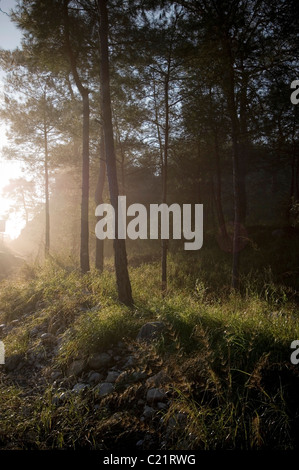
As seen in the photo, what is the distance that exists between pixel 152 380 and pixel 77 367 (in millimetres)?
1291

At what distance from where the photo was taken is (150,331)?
390cm

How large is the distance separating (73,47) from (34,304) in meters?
8.47

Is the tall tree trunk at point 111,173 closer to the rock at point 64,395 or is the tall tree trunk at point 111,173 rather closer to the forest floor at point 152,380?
the forest floor at point 152,380

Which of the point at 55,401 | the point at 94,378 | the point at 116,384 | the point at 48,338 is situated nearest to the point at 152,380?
the point at 116,384

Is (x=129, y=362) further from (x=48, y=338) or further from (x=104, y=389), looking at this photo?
(x=48, y=338)

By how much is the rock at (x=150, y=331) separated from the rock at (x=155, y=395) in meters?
0.85

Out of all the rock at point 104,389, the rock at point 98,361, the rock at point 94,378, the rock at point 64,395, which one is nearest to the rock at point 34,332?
the rock at point 98,361

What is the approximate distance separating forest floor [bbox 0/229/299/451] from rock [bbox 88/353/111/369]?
14 mm

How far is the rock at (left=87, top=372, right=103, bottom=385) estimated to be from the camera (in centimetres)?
335

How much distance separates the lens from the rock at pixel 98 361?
3630 mm

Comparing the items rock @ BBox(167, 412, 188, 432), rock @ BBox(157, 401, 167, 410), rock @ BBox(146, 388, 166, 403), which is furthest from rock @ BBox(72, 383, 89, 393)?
rock @ BBox(167, 412, 188, 432)

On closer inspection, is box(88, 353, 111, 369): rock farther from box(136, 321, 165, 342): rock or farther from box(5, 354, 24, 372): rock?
box(5, 354, 24, 372): rock
